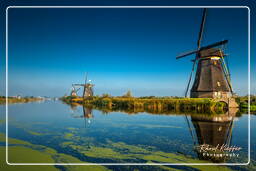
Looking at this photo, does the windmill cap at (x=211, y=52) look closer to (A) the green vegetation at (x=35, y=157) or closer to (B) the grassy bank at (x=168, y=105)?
(B) the grassy bank at (x=168, y=105)

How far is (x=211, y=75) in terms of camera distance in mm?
18750

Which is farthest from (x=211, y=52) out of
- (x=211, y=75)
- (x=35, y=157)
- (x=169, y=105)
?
(x=35, y=157)

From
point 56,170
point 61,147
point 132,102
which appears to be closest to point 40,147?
point 61,147

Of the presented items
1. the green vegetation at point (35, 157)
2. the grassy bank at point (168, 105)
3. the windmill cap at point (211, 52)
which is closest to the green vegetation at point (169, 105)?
the grassy bank at point (168, 105)

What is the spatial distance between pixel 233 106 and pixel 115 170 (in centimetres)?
1842

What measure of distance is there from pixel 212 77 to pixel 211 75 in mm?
227

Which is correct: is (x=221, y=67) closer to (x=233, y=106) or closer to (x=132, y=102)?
(x=233, y=106)

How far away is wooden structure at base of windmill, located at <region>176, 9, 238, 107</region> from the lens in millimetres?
18484

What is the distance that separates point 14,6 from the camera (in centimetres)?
423

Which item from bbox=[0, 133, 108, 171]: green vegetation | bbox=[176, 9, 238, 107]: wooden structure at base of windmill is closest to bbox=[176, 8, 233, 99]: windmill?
bbox=[176, 9, 238, 107]: wooden structure at base of windmill

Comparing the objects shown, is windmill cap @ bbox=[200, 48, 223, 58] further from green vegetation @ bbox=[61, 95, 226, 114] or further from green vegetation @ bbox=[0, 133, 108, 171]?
green vegetation @ bbox=[0, 133, 108, 171]

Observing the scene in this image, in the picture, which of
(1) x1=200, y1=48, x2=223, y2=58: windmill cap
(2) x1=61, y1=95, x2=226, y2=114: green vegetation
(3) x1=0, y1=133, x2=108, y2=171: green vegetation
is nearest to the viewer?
(3) x1=0, y1=133, x2=108, y2=171: green vegetation

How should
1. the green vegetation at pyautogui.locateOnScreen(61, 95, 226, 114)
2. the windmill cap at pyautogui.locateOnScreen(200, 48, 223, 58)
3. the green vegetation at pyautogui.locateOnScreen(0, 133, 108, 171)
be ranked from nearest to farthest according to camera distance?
the green vegetation at pyautogui.locateOnScreen(0, 133, 108, 171) < the green vegetation at pyautogui.locateOnScreen(61, 95, 226, 114) < the windmill cap at pyautogui.locateOnScreen(200, 48, 223, 58)

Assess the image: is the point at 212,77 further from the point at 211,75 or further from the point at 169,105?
the point at 169,105
